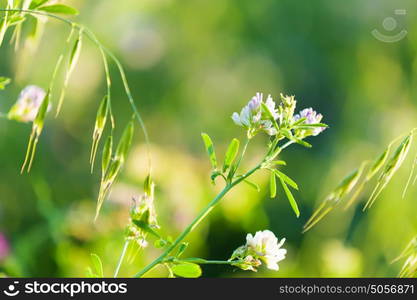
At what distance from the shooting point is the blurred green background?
66.0 inches

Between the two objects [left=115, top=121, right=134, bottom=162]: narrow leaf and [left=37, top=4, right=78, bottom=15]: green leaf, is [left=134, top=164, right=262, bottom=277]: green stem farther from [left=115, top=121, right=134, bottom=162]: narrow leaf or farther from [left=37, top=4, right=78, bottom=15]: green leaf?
[left=37, top=4, right=78, bottom=15]: green leaf

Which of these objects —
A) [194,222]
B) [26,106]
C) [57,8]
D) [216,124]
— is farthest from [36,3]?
[216,124]

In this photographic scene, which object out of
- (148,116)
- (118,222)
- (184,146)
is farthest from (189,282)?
(148,116)

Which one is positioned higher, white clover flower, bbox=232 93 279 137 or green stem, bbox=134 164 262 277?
white clover flower, bbox=232 93 279 137

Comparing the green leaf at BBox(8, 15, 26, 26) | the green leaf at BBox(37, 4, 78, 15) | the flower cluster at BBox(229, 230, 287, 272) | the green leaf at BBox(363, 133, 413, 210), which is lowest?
the flower cluster at BBox(229, 230, 287, 272)

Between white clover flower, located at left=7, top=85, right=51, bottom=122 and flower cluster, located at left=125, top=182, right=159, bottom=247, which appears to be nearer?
flower cluster, located at left=125, top=182, right=159, bottom=247

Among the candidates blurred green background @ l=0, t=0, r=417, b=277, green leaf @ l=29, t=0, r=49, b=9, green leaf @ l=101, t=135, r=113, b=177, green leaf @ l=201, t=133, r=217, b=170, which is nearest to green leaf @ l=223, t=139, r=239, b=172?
green leaf @ l=201, t=133, r=217, b=170

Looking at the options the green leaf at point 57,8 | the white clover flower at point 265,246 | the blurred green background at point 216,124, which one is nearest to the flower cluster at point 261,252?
the white clover flower at point 265,246

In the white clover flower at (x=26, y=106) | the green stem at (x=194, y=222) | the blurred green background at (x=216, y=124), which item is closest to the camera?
the green stem at (x=194, y=222)

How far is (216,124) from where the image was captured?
2.34m

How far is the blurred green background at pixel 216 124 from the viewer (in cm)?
168

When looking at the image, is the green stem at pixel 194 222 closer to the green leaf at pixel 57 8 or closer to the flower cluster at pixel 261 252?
the flower cluster at pixel 261 252

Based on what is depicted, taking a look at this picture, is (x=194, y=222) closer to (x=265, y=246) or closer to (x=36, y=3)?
(x=265, y=246)

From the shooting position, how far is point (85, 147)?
90.5 inches
